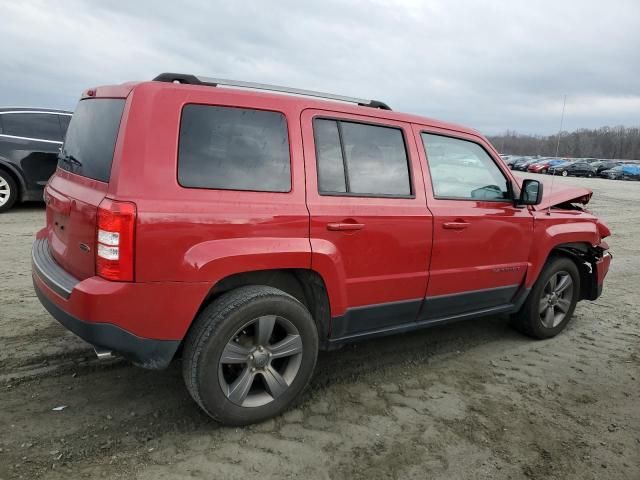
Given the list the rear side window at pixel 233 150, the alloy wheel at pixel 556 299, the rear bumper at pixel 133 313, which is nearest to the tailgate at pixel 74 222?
the rear bumper at pixel 133 313

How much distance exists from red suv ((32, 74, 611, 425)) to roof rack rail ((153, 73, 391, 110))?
0.04 ft

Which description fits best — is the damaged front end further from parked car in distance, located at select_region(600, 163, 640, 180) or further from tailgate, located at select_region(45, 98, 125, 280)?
parked car in distance, located at select_region(600, 163, 640, 180)

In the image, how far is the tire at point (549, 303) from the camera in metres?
4.44

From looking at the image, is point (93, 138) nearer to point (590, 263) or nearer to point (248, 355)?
point (248, 355)

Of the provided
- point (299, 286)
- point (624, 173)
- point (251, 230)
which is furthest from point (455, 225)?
point (624, 173)

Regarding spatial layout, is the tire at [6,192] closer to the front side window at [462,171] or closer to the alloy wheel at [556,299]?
the front side window at [462,171]

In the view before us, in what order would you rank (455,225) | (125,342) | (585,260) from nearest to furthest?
(125,342) < (455,225) < (585,260)

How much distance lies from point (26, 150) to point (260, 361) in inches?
299

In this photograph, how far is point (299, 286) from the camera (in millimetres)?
3160

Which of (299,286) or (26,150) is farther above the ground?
(26,150)

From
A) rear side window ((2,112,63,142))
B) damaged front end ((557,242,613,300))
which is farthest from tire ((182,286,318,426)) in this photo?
rear side window ((2,112,63,142))

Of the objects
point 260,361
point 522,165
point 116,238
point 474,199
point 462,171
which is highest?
point 522,165

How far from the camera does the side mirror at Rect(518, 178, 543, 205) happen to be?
12.9ft

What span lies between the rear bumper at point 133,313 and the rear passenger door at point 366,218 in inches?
31.0
